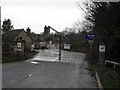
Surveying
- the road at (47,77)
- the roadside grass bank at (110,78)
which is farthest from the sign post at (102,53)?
the roadside grass bank at (110,78)

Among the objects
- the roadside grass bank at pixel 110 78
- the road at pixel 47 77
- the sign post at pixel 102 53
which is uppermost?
the sign post at pixel 102 53

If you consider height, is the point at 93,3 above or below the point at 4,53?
above

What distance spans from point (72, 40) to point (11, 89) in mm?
83401

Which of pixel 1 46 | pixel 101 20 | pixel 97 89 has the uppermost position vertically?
pixel 101 20

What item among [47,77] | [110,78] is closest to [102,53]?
[47,77]

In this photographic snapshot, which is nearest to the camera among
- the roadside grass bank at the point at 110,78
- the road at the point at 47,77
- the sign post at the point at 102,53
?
the roadside grass bank at the point at 110,78

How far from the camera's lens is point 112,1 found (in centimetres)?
2038

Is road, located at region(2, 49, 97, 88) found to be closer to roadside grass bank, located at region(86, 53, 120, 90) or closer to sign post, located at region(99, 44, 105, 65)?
roadside grass bank, located at region(86, 53, 120, 90)

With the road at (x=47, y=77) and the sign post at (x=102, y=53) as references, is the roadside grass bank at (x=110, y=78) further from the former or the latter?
the sign post at (x=102, y=53)

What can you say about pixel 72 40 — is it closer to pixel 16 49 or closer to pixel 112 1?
pixel 16 49

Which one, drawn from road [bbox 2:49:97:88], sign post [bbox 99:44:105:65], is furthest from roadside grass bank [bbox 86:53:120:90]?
sign post [bbox 99:44:105:65]

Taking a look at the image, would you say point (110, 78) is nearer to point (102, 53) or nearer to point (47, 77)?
point (47, 77)

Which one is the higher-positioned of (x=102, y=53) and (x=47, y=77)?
(x=102, y=53)

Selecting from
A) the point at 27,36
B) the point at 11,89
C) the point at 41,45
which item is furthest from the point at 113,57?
the point at 41,45
